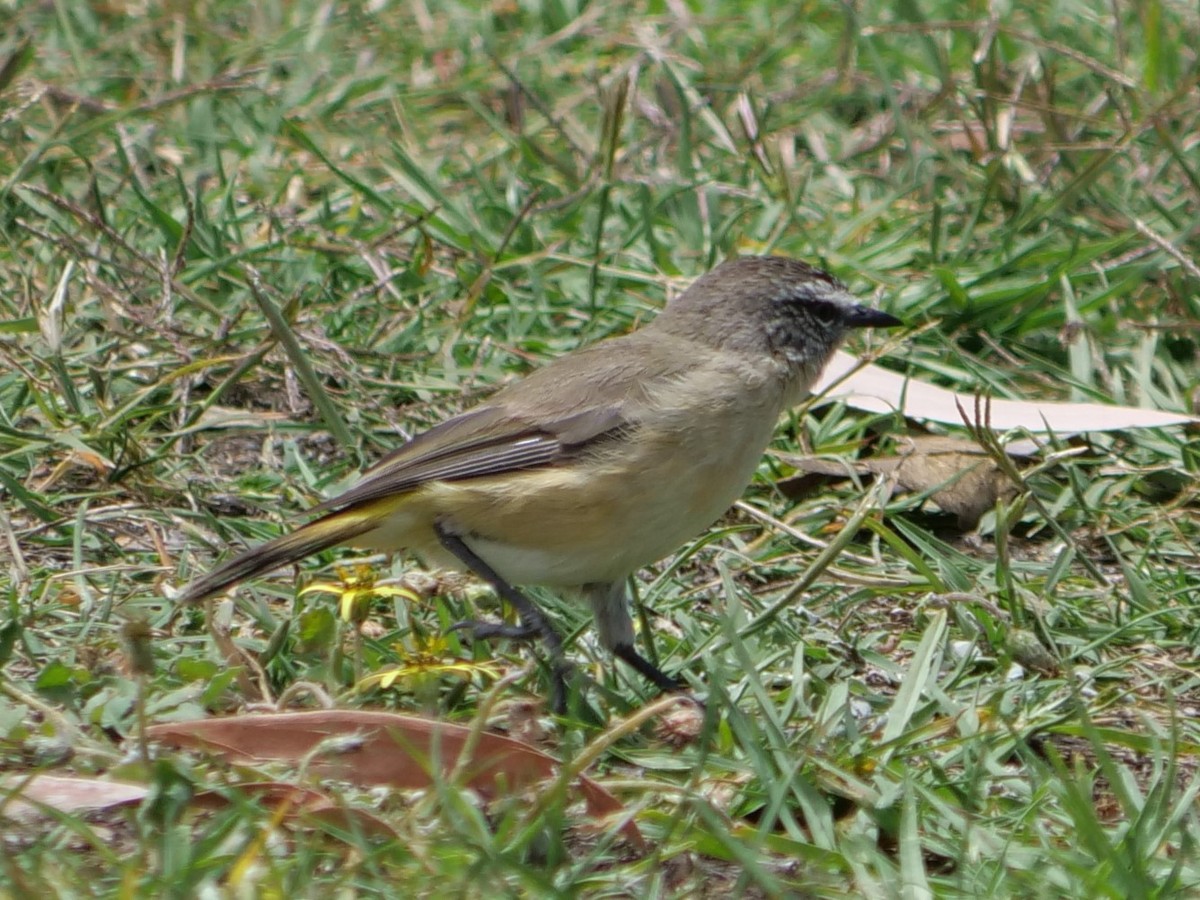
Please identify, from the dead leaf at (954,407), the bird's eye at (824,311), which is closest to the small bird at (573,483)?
the bird's eye at (824,311)

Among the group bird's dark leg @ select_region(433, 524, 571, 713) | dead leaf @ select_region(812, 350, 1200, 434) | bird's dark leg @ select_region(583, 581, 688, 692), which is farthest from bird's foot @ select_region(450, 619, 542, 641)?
dead leaf @ select_region(812, 350, 1200, 434)

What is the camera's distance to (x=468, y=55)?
7754 mm

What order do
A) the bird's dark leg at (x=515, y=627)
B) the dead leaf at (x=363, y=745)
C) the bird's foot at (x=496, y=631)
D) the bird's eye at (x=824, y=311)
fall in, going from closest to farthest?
the dead leaf at (x=363, y=745) → the bird's dark leg at (x=515, y=627) → the bird's foot at (x=496, y=631) → the bird's eye at (x=824, y=311)

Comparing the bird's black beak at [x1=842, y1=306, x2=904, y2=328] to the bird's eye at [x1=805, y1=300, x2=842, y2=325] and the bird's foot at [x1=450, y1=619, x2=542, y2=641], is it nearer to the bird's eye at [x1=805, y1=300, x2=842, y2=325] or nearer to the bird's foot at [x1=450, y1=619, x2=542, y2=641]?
the bird's eye at [x1=805, y1=300, x2=842, y2=325]

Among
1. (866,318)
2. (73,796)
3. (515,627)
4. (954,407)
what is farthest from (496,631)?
(954,407)

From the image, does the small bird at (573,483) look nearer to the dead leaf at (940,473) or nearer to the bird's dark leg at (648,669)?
the bird's dark leg at (648,669)

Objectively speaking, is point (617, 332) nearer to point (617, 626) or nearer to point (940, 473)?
point (940, 473)

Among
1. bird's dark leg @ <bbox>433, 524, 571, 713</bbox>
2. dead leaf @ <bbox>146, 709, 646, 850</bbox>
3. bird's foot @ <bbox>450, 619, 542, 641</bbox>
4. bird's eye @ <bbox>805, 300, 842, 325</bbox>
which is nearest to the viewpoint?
dead leaf @ <bbox>146, 709, 646, 850</bbox>

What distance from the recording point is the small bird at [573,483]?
4.29 meters

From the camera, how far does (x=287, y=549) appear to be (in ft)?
14.3

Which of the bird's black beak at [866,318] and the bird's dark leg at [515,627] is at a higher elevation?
the bird's black beak at [866,318]

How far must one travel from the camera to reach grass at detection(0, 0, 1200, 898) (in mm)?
3402

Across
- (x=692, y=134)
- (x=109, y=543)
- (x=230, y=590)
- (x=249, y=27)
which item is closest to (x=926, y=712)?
(x=230, y=590)

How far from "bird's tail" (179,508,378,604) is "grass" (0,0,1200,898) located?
14 centimetres
